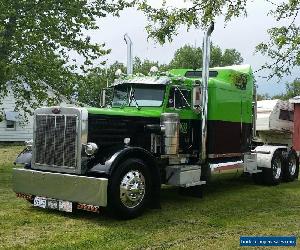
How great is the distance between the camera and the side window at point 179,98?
1020 cm

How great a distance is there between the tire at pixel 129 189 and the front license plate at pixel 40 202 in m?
1.39

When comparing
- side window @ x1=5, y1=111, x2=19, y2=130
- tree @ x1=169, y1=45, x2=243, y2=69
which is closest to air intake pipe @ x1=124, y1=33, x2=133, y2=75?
side window @ x1=5, y1=111, x2=19, y2=130

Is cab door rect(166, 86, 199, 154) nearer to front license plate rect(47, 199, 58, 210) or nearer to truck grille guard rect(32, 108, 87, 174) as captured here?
truck grille guard rect(32, 108, 87, 174)

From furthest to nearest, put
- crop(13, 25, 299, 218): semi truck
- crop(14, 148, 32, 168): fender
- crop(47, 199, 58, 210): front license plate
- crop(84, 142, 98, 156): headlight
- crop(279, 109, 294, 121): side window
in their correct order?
crop(279, 109, 294, 121): side window < crop(14, 148, 32, 168): fender < crop(47, 199, 58, 210): front license plate < crop(13, 25, 299, 218): semi truck < crop(84, 142, 98, 156): headlight

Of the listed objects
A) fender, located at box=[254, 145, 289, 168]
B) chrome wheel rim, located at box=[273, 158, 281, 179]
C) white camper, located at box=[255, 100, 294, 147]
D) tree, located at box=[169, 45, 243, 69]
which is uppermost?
tree, located at box=[169, 45, 243, 69]

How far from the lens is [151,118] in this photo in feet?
31.7

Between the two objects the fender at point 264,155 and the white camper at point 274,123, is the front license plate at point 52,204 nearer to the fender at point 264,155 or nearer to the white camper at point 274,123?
the fender at point 264,155

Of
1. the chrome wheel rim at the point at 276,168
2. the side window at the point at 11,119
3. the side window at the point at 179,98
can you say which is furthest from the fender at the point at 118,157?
the side window at the point at 11,119

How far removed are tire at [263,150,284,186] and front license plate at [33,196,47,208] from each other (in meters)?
7.40

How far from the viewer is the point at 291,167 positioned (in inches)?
598

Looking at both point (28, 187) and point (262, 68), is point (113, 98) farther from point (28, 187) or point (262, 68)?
point (262, 68)

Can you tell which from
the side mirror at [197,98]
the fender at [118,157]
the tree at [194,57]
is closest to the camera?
the fender at [118,157]

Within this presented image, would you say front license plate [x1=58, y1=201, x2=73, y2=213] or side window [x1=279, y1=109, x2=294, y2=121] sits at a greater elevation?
side window [x1=279, y1=109, x2=294, y2=121]

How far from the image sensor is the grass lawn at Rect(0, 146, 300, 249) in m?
6.98
